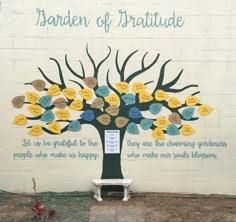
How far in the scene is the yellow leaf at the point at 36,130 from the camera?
24.3 feet

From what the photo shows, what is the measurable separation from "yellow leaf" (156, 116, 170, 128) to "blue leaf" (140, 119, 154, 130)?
100 mm

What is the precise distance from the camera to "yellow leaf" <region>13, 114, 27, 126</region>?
7.40m

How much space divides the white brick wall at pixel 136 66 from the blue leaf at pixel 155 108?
1.17 ft

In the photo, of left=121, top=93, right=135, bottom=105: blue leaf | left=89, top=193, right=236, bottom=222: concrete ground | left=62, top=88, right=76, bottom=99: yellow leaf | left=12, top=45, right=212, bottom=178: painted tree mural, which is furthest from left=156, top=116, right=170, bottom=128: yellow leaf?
left=62, top=88, right=76, bottom=99: yellow leaf

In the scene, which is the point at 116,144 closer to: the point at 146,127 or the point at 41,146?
the point at 146,127

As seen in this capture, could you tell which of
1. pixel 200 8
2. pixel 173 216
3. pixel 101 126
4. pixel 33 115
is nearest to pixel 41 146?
pixel 33 115

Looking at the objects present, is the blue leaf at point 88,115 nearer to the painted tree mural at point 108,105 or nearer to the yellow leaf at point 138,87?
the painted tree mural at point 108,105

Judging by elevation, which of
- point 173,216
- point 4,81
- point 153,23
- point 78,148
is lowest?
point 173,216

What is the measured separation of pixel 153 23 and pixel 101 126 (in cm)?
179

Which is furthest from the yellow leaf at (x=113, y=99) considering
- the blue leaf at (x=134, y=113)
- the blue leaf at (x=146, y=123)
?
the blue leaf at (x=146, y=123)

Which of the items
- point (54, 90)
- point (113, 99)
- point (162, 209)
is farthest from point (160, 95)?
point (162, 209)

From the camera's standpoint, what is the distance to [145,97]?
7426mm

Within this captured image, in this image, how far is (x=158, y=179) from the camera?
24.7 feet

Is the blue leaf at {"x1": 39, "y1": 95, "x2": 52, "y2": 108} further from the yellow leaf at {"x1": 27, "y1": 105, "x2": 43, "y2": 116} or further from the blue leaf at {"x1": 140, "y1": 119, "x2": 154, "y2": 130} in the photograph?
the blue leaf at {"x1": 140, "y1": 119, "x2": 154, "y2": 130}
